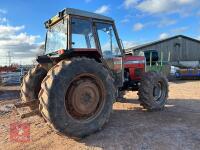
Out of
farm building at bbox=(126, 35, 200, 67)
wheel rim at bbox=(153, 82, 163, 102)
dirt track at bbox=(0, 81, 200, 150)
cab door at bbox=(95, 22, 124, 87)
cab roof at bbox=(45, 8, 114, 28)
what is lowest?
dirt track at bbox=(0, 81, 200, 150)

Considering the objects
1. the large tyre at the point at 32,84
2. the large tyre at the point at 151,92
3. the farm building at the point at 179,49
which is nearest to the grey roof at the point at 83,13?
the large tyre at the point at 32,84

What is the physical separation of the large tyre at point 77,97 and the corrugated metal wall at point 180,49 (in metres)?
28.0

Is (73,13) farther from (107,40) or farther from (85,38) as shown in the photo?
(107,40)

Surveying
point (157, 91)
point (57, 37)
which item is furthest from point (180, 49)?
point (57, 37)

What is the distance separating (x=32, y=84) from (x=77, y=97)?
69.4 inches

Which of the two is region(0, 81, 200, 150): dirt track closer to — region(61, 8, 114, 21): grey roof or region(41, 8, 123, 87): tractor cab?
region(41, 8, 123, 87): tractor cab

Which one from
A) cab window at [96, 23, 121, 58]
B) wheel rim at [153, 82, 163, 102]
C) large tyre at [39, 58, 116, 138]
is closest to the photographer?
large tyre at [39, 58, 116, 138]

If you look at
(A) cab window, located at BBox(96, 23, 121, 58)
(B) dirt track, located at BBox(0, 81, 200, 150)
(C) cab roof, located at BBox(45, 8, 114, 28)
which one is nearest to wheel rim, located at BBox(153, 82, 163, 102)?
(B) dirt track, located at BBox(0, 81, 200, 150)

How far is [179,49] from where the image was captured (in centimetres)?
3409

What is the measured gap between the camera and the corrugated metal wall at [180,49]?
33.1 metres

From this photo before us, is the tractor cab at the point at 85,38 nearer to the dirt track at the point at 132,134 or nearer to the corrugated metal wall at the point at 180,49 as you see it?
the dirt track at the point at 132,134

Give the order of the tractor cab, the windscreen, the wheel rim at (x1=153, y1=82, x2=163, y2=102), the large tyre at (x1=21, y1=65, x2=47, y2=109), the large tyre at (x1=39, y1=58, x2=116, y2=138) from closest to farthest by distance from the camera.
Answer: the large tyre at (x1=39, y1=58, x2=116, y2=138) → the tractor cab → the windscreen → the large tyre at (x1=21, y1=65, x2=47, y2=109) → the wheel rim at (x1=153, y1=82, x2=163, y2=102)

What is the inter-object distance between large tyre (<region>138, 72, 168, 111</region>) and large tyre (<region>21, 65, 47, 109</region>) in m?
2.85

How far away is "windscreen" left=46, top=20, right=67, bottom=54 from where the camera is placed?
5.98 m
